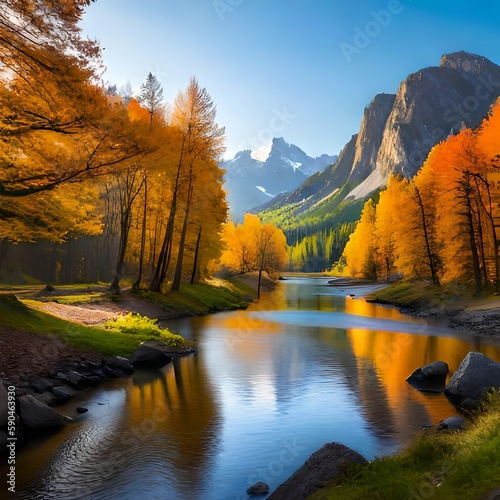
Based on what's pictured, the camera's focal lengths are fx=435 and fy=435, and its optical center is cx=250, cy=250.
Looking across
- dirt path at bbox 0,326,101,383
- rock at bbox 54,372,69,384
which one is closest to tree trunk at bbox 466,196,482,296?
dirt path at bbox 0,326,101,383

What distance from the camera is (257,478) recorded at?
29.3 ft

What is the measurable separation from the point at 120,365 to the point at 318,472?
12.0m

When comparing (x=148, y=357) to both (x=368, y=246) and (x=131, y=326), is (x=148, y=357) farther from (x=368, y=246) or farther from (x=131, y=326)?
(x=368, y=246)

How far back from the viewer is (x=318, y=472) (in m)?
7.18

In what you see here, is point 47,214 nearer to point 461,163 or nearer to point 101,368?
point 101,368

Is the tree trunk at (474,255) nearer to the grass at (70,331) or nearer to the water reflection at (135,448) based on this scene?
the grass at (70,331)

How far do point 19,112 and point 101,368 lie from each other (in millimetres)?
9521

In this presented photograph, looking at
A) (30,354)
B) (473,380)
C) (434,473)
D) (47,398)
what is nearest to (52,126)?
(30,354)

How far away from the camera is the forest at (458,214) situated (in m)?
35.1

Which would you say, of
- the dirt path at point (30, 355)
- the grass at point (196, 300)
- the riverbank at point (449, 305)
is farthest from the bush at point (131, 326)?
the riverbank at point (449, 305)

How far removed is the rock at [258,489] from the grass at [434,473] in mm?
1985

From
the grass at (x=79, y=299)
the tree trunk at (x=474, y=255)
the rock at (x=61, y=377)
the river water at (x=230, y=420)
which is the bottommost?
the river water at (x=230, y=420)

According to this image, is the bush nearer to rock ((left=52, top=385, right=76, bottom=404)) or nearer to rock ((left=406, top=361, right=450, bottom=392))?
rock ((left=52, top=385, right=76, bottom=404))

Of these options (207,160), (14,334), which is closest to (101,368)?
(14,334)
